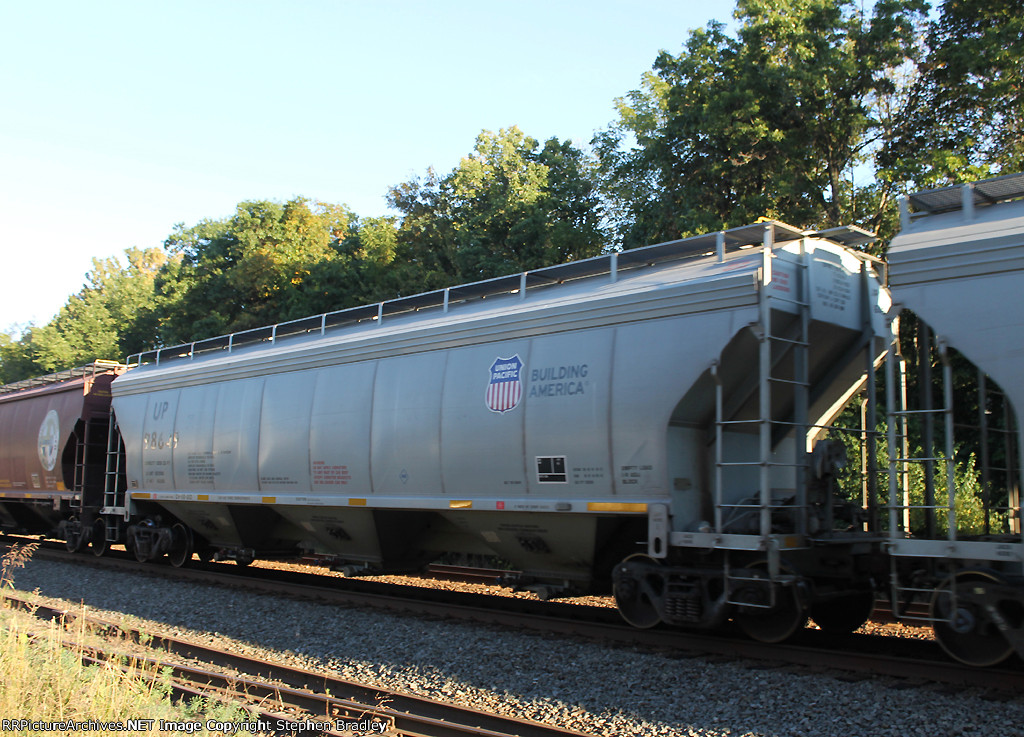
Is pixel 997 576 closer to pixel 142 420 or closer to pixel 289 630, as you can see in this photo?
pixel 289 630

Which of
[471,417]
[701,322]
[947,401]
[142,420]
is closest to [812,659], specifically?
[947,401]

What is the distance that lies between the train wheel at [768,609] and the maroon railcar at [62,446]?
14.1 meters

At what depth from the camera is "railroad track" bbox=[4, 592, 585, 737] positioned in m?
6.14

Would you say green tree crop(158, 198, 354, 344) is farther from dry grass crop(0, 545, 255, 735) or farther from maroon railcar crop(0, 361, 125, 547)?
dry grass crop(0, 545, 255, 735)

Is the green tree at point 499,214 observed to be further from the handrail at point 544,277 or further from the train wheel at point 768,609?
the train wheel at point 768,609

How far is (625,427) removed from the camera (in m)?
8.55

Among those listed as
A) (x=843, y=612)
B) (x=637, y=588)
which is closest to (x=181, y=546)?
(x=637, y=588)

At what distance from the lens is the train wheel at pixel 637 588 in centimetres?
858

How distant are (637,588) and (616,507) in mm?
927

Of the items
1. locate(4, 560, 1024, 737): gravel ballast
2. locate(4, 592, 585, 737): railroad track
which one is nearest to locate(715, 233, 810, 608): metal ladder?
locate(4, 560, 1024, 737): gravel ballast

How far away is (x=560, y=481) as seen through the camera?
9.08 metres

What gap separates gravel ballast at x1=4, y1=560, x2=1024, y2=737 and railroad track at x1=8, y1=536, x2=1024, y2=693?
1.04 ft

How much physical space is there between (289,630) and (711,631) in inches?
195

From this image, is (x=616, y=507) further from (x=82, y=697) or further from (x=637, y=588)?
(x=82, y=697)
